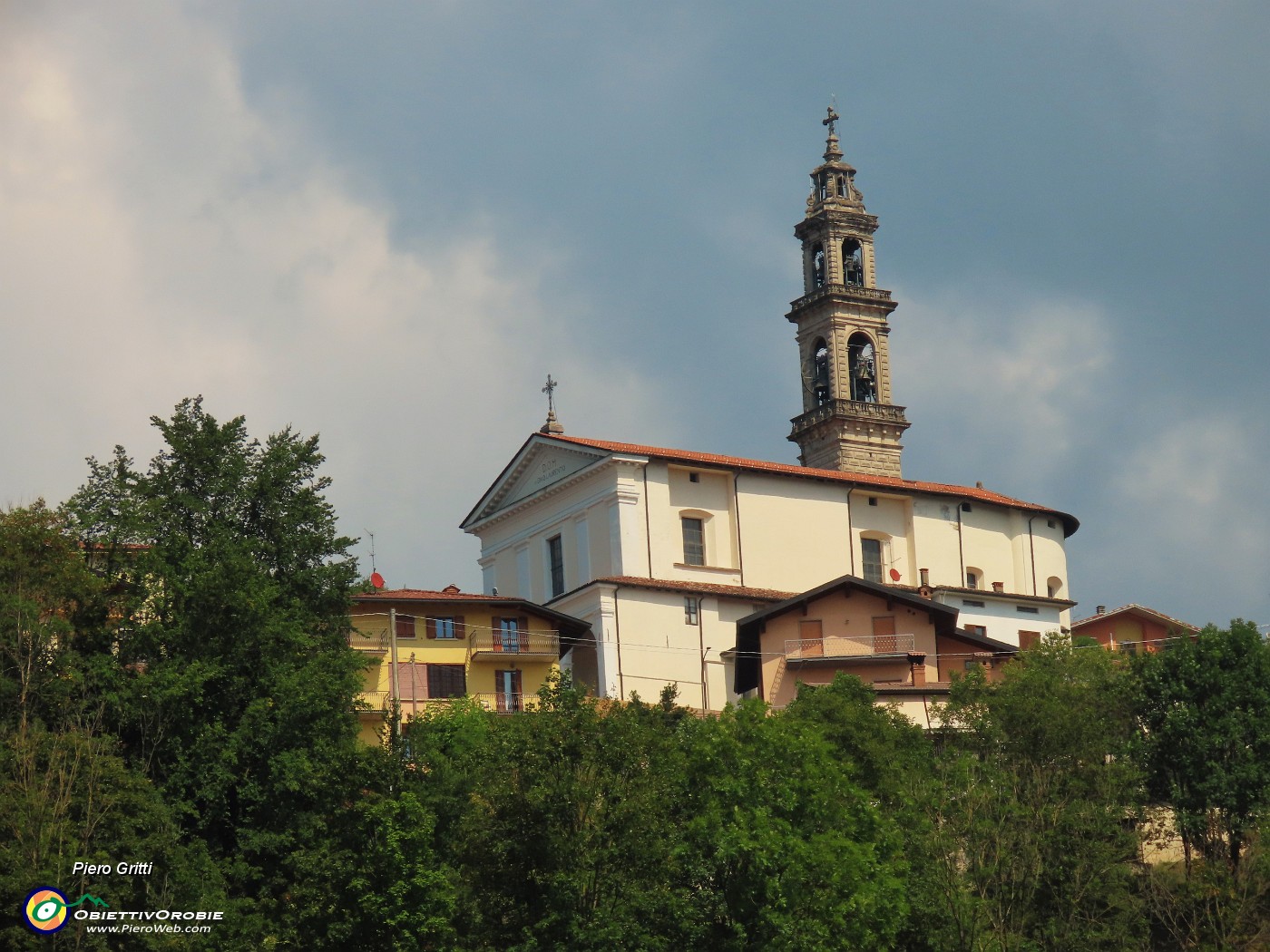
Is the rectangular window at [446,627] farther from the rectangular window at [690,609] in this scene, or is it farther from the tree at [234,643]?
the tree at [234,643]

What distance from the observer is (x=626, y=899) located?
43.2 metres

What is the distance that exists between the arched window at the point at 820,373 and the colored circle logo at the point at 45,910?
6459cm

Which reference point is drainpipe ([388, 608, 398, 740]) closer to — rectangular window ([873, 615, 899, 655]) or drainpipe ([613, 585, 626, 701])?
drainpipe ([613, 585, 626, 701])

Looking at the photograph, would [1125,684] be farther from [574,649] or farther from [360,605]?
[360,605]

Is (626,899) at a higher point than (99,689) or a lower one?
lower

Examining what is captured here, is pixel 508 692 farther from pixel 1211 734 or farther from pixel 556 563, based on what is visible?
pixel 1211 734

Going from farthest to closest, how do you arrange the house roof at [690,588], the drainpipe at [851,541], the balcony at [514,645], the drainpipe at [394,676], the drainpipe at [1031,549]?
1. the drainpipe at [1031,549]
2. the drainpipe at [851,541]
3. the house roof at [690,588]
4. the balcony at [514,645]
5. the drainpipe at [394,676]

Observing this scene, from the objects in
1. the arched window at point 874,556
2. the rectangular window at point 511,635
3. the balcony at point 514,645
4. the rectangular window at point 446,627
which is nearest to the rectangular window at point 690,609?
the balcony at point 514,645

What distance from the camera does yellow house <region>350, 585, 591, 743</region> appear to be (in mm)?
67938

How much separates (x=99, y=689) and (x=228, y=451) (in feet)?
28.6

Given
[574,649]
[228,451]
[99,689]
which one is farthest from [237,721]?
[574,649]

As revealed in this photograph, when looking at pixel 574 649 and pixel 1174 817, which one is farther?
pixel 574 649

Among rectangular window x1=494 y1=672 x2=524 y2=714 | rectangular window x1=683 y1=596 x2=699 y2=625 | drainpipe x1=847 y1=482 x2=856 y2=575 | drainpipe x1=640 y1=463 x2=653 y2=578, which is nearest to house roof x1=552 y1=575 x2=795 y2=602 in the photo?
rectangular window x1=683 y1=596 x2=699 y2=625

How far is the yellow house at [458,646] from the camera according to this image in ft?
223
